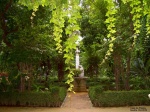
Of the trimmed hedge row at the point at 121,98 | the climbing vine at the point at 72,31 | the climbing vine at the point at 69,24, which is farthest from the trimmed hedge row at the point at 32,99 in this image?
the climbing vine at the point at 72,31

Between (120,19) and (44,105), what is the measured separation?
5.78 metres

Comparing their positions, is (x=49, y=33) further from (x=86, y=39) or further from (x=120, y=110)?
(x=86, y=39)

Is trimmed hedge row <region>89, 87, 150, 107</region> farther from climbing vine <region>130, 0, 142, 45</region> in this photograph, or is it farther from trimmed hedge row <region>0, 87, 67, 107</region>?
climbing vine <region>130, 0, 142, 45</region>

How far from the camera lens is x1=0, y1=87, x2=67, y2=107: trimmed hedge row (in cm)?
1030

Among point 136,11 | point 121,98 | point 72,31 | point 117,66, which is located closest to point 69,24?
point 72,31

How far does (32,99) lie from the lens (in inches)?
407

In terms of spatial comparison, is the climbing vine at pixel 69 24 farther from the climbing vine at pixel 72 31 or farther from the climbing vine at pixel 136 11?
the climbing vine at pixel 136 11

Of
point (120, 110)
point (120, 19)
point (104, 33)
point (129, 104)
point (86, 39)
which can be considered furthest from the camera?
point (86, 39)

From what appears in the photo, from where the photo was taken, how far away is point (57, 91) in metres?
10.4

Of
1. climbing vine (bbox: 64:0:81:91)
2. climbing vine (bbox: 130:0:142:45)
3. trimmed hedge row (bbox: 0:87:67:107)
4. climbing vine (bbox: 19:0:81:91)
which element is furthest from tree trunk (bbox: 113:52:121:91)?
climbing vine (bbox: 64:0:81:91)

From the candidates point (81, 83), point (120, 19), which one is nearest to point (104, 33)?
point (120, 19)

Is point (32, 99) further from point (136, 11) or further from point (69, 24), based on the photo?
point (69, 24)

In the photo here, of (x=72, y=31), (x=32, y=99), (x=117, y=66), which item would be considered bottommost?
(x=32, y=99)

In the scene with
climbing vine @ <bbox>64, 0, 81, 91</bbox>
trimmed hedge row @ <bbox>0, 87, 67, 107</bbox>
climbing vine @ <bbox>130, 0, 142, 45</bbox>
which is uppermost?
climbing vine @ <bbox>130, 0, 142, 45</bbox>
